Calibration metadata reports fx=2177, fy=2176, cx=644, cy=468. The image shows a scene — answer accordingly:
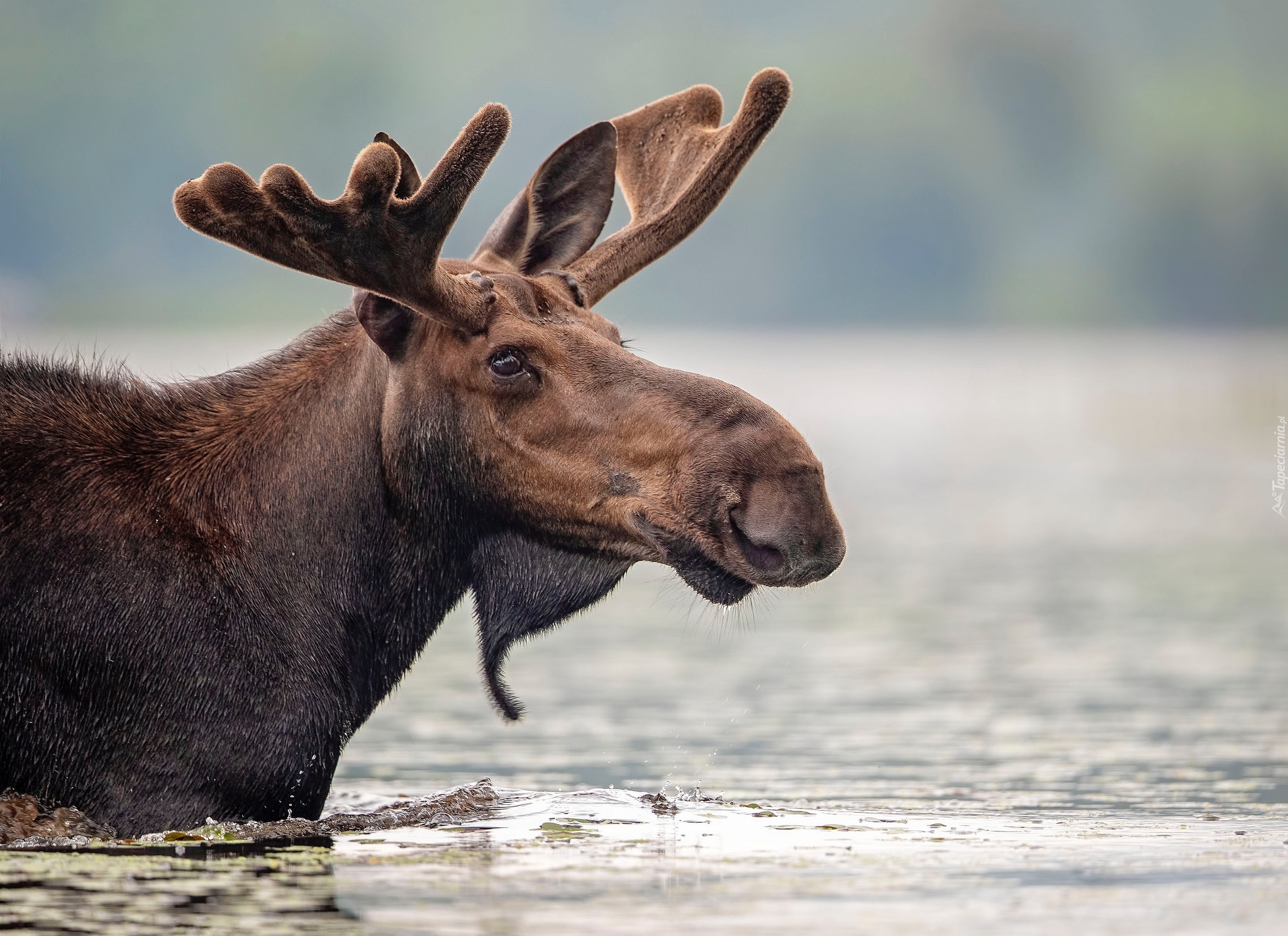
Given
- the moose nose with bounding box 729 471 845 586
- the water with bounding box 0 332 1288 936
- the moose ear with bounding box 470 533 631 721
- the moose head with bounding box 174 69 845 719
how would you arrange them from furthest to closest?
the moose ear with bounding box 470 533 631 721 → the moose head with bounding box 174 69 845 719 → the moose nose with bounding box 729 471 845 586 → the water with bounding box 0 332 1288 936

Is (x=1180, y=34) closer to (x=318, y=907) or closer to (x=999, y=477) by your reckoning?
(x=999, y=477)

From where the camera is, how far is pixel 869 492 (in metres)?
27.1

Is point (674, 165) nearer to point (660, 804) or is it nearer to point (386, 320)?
point (386, 320)

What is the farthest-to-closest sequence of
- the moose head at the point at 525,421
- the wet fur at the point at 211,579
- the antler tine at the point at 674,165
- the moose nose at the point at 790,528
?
the antler tine at the point at 674,165 → the wet fur at the point at 211,579 → the moose head at the point at 525,421 → the moose nose at the point at 790,528

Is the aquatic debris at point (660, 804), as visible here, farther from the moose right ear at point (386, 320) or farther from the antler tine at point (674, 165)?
the moose right ear at point (386, 320)

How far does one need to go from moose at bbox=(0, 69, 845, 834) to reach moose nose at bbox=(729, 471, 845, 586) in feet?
0.11

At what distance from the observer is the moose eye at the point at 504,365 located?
7.14m

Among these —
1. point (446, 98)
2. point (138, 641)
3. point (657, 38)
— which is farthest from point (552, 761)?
point (657, 38)

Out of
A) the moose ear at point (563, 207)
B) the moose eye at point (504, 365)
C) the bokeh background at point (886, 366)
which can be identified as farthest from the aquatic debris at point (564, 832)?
the moose ear at point (563, 207)

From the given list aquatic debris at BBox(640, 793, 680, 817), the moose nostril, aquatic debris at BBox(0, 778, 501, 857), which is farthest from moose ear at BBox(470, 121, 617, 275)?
aquatic debris at BBox(0, 778, 501, 857)

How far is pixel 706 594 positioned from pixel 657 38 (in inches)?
6098

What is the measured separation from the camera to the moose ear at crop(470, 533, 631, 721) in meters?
7.38

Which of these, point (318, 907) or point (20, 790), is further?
point (20, 790)

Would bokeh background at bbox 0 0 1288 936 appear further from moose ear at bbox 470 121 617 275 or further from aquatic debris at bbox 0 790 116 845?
moose ear at bbox 470 121 617 275
